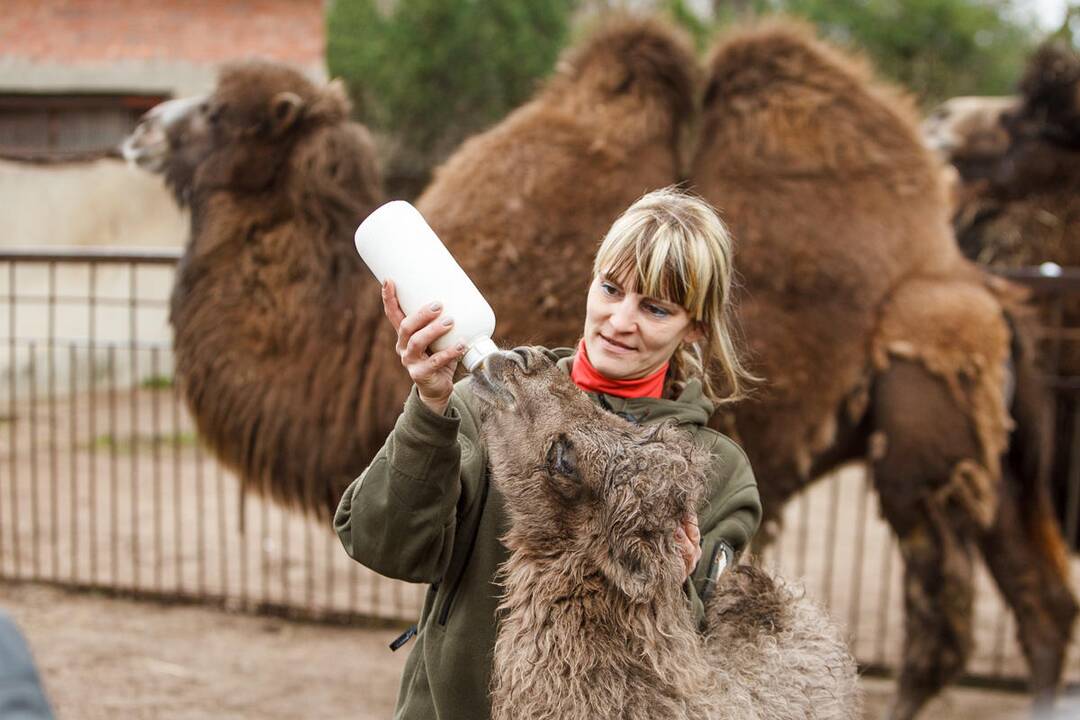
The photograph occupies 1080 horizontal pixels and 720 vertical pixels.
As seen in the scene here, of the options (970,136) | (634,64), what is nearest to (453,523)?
(634,64)

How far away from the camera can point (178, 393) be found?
16.0ft

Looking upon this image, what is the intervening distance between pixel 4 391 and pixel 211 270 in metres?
6.18

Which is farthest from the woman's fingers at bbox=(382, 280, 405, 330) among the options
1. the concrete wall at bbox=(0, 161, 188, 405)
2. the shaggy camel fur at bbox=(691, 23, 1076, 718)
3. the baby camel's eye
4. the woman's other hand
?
the concrete wall at bbox=(0, 161, 188, 405)

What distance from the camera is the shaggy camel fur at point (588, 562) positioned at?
1.89m

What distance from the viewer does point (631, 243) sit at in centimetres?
218

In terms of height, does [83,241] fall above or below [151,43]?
below

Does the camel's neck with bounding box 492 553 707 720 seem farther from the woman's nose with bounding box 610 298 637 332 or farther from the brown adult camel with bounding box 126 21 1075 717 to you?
the brown adult camel with bounding box 126 21 1075 717

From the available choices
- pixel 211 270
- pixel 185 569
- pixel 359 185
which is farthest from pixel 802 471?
pixel 185 569

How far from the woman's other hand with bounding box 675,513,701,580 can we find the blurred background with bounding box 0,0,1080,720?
73 cm

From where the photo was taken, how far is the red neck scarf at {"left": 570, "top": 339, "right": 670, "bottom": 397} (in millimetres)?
2219

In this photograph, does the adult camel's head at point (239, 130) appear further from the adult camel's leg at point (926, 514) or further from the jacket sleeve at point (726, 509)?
the jacket sleeve at point (726, 509)

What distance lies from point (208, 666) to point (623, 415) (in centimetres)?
374

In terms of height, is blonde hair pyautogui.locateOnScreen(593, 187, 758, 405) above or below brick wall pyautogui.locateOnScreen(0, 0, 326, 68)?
below

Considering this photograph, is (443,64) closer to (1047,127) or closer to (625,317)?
(1047,127)
